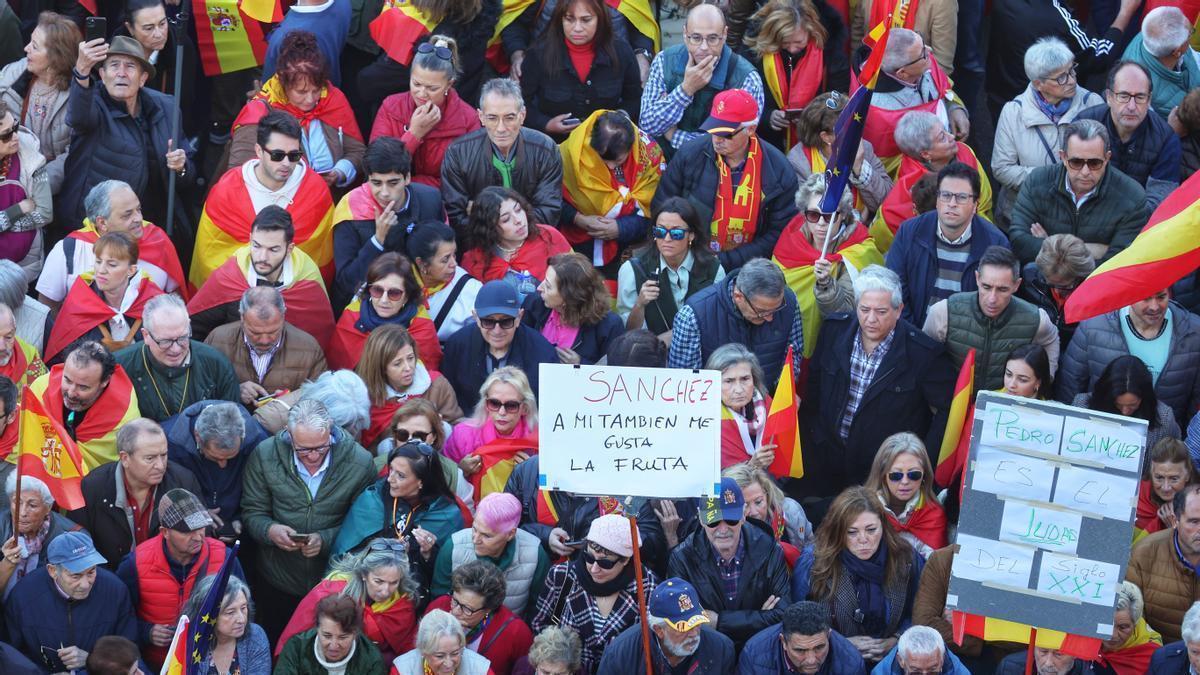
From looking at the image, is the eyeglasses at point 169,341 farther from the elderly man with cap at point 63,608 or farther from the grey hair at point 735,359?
the grey hair at point 735,359

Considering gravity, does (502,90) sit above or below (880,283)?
above

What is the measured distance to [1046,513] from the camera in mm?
9211

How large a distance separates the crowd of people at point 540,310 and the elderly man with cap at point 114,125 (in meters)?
0.02

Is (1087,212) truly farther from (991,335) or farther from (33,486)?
(33,486)

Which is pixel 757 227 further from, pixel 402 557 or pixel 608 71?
pixel 402 557

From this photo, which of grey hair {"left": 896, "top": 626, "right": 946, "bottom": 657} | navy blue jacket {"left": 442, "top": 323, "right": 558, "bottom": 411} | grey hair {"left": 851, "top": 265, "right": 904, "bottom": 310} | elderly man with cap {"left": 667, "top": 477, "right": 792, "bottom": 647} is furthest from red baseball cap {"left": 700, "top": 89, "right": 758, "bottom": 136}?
grey hair {"left": 896, "top": 626, "right": 946, "bottom": 657}

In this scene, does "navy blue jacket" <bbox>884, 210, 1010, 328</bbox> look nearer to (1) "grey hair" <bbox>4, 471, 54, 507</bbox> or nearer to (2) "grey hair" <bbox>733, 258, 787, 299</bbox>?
(2) "grey hair" <bbox>733, 258, 787, 299</bbox>

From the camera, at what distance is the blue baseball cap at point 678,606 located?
9828mm

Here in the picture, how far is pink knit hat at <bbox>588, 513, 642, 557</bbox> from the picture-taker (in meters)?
10.2

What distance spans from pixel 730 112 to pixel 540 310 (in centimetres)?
168

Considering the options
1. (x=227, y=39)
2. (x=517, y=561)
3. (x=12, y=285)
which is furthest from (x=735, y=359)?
(x=227, y=39)

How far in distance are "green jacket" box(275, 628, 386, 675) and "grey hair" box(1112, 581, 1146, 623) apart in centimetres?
339

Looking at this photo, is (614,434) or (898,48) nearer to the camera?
(614,434)

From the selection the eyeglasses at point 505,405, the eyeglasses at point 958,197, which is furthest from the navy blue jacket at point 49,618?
the eyeglasses at point 958,197
